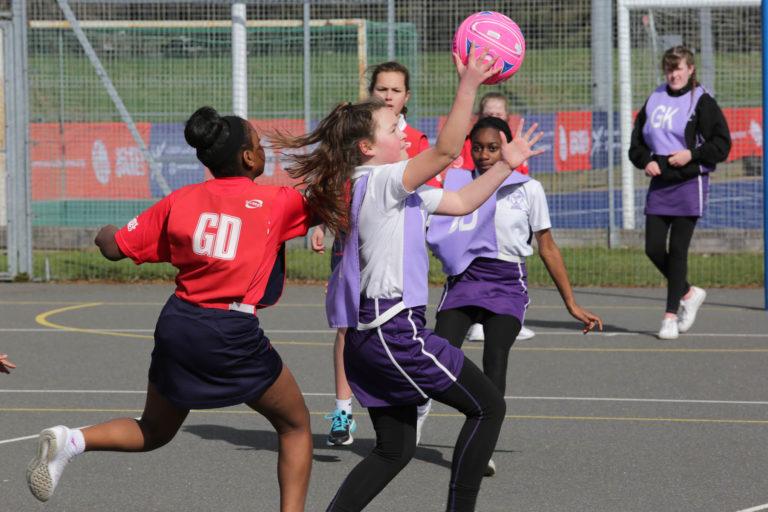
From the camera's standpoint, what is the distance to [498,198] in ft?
22.8

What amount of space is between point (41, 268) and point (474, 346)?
7286 mm

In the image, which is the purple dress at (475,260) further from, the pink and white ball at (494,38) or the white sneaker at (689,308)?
the white sneaker at (689,308)

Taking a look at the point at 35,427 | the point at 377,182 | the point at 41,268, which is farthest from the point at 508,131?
the point at 41,268

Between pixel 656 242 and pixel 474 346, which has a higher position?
pixel 656 242

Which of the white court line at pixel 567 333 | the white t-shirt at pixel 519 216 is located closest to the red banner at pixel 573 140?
the white court line at pixel 567 333

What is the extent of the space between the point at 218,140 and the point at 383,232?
0.68 meters

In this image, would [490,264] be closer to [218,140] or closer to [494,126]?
[494,126]

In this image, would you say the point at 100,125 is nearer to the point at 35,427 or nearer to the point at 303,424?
the point at 35,427

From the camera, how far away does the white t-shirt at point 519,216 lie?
265 inches

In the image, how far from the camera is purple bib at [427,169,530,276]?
6.60m

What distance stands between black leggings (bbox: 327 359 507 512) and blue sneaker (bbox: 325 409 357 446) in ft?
6.54

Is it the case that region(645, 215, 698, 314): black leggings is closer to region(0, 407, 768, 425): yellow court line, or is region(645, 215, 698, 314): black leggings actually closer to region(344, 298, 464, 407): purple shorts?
region(0, 407, 768, 425): yellow court line

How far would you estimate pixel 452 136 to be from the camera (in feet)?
15.0

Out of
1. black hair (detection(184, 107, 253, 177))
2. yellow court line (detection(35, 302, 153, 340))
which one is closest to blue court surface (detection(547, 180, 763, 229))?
yellow court line (detection(35, 302, 153, 340))
